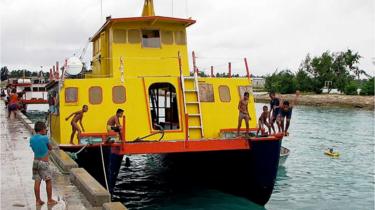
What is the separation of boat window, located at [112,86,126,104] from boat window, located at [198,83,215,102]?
2161 millimetres

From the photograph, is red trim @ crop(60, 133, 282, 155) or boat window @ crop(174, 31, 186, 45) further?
boat window @ crop(174, 31, 186, 45)

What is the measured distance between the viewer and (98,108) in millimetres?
14109

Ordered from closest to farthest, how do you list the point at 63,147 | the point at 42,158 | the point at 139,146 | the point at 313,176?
the point at 42,158 < the point at 139,146 < the point at 63,147 < the point at 313,176

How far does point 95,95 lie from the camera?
14203mm

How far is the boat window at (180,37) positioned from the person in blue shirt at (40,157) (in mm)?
7914

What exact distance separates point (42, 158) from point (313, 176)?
48.3 feet

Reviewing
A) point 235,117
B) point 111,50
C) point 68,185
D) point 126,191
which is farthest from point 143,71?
point 68,185

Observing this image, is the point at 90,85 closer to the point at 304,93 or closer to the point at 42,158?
the point at 42,158

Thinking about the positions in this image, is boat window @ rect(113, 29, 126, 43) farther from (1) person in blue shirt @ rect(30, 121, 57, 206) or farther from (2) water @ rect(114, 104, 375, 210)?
(1) person in blue shirt @ rect(30, 121, 57, 206)

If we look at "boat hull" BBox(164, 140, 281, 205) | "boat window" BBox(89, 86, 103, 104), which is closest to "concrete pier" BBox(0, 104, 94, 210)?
"boat window" BBox(89, 86, 103, 104)

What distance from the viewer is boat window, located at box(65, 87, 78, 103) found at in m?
14.1

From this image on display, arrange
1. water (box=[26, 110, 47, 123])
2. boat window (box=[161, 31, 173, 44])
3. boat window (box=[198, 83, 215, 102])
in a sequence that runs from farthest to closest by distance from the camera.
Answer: water (box=[26, 110, 47, 123])
boat window (box=[161, 31, 173, 44])
boat window (box=[198, 83, 215, 102])

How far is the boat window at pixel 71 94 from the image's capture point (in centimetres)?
1412

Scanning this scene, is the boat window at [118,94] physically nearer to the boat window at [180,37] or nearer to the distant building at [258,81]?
the boat window at [180,37]
